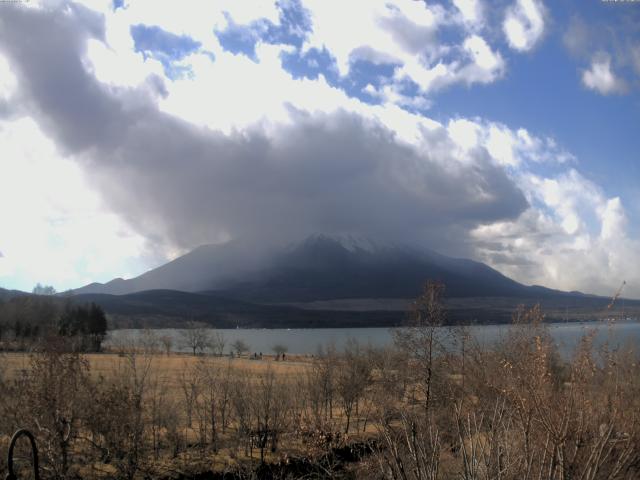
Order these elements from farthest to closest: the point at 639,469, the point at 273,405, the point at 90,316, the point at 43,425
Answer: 1. the point at 90,316
2. the point at 273,405
3. the point at 43,425
4. the point at 639,469

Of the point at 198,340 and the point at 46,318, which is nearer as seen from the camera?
the point at 46,318

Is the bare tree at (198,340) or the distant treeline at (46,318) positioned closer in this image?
the distant treeline at (46,318)

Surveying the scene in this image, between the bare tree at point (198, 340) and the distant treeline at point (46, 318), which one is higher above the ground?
the distant treeline at point (46, 318)

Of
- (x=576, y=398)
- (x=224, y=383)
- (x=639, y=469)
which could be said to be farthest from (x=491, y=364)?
(x=576, y=398)

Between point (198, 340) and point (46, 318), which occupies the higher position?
point (46, 318)

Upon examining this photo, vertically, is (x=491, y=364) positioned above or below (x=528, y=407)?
below

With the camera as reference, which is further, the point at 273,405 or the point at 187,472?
the point at 273,405

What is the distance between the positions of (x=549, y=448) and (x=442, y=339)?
22057 millimetres

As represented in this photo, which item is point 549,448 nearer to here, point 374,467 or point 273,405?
point 374,467

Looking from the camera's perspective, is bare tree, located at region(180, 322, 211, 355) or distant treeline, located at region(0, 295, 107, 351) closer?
distant treeline, located at region(0, 295, 107, 351)

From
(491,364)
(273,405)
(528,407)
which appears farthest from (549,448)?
(273,405)

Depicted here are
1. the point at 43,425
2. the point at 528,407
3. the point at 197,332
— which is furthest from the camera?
the point at 197,332

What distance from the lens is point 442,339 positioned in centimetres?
2844

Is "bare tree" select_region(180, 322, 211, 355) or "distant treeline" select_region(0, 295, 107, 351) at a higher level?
"distant treeline" select_region(0, 295, 107, 351)
